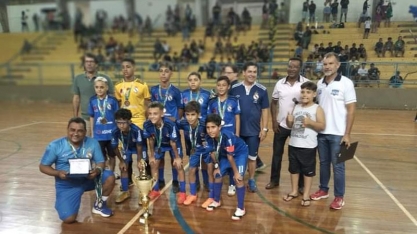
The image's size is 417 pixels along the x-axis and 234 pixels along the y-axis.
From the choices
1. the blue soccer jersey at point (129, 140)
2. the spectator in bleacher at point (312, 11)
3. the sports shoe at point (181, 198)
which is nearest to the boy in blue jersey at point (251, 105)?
the sports shoe at point (181, 198)

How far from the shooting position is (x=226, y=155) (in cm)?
361

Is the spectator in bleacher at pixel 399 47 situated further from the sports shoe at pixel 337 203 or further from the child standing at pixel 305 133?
the sports shoe at pixel 337 203

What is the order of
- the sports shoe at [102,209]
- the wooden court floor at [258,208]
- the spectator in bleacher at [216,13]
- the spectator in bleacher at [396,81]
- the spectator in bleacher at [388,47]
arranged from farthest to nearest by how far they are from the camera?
the spectator in bleacher at [216,13], the spectator in bleacher at [396,81], the spectator in bleacher at [388,47], the sports shoe at [102,209], the wooden court floor at [258,208]

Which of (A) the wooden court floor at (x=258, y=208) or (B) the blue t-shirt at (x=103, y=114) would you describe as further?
(B) the blue t-shirt at (x=103, y=114)

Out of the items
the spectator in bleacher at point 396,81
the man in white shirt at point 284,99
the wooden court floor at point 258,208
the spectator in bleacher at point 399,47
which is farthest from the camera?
the spectator in bleacher at point 396,81

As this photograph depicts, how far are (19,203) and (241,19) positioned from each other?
12875 mm

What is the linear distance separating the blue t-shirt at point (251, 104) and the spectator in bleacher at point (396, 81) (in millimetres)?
7142

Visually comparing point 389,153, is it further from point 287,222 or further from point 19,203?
point 19,203

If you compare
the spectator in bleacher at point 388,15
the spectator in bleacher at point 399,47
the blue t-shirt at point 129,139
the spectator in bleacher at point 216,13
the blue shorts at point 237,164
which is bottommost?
the blue shorts at point 237,164

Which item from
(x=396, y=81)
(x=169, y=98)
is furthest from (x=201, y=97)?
(x=396, y=81)

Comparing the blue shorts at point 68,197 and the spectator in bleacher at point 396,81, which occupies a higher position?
the spectator in bleacher at point 396,81

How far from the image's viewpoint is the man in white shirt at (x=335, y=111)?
11.3 ft

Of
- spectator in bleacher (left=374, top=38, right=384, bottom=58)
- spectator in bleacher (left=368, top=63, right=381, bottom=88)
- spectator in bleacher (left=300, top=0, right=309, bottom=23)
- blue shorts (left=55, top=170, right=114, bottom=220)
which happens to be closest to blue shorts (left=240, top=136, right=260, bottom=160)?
blue shorts (left=55, top=170, right=114, bottom=220)

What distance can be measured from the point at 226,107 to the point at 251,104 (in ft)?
0.98
